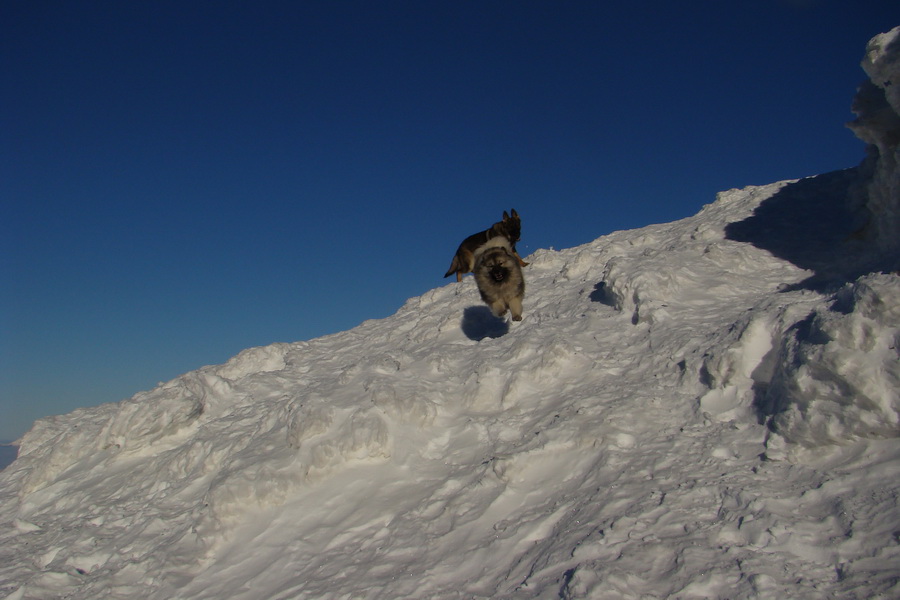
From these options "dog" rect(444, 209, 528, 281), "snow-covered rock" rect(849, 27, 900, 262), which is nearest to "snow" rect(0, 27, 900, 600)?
"snow-covered rock" rect(849, 27, 900, 262)

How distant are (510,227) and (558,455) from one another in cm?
711

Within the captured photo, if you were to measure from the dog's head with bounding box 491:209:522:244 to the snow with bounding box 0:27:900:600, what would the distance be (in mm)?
1393

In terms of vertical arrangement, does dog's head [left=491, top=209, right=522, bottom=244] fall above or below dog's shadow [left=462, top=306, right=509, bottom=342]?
above

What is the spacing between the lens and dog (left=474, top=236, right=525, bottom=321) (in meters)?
11.2

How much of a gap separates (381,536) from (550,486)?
6.42 ft

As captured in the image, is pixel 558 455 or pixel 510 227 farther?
pixel 510 227

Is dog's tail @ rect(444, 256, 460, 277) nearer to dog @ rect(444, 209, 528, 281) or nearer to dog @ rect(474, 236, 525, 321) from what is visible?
dog @ rect(444, 209, 528, 281)

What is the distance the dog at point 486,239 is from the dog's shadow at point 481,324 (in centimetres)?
96

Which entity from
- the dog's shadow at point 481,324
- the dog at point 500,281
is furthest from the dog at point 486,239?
the dog's shadow at point 481,324

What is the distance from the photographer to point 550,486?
20.5ft

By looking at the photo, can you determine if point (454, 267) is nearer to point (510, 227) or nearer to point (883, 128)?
point (510, 227)

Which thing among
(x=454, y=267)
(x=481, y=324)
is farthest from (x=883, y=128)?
(x=454, y=267)

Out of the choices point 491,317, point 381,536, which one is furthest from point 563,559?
point 491,317

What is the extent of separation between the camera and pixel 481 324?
1242 cm
